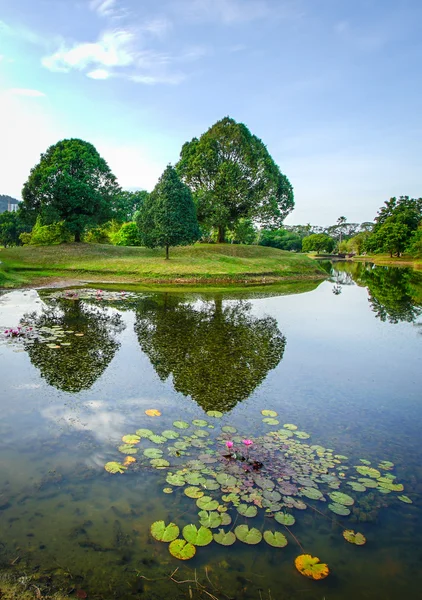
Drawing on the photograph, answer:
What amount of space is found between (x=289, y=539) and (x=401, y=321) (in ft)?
45.1

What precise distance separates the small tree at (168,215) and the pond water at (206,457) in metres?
19.9

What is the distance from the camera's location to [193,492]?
4.13m

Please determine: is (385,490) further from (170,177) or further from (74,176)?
(74,176)

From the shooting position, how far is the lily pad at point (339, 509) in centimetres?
392

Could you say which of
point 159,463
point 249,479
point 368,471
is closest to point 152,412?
point 159,463

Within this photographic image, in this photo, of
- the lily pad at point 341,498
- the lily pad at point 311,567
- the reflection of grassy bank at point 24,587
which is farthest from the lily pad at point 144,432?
the lily pad at point 311,567

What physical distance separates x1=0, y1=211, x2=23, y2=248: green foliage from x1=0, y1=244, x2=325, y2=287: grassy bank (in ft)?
151

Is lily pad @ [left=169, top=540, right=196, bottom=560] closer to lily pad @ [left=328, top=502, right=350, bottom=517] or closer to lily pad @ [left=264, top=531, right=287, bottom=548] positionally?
lily pad @ [left=264, top=531, right=287, bottom=548]

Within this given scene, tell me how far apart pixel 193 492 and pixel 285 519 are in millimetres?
1037

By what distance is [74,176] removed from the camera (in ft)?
116

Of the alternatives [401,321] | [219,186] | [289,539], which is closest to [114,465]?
[289,539]

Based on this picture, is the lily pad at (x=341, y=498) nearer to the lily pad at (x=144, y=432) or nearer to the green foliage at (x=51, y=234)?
the lily pad at (x=144, y=432)

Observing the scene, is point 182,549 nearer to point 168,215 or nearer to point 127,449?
point 127,449

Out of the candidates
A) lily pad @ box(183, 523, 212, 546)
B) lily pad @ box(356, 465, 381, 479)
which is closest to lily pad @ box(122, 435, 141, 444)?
lily pad @ box(183, 523, 212, 546)
